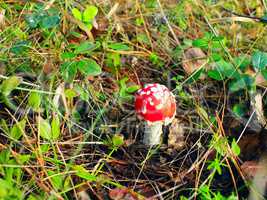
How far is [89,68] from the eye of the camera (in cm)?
207

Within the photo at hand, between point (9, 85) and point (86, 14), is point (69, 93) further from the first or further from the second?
point (86, 14)

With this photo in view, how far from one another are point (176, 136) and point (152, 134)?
0.13 meters

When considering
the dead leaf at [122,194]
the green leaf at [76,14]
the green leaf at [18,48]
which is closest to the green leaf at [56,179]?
the dead leaf at [122,194]

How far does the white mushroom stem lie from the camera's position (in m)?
2.27

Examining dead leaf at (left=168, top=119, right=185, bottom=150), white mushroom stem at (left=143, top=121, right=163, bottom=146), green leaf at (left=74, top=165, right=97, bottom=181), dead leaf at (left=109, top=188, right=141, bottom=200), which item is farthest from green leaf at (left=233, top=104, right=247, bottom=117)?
green leaf at (left=74, top=165, right=97, bottom=181)

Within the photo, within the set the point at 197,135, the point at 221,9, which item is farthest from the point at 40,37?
the point at 221,9

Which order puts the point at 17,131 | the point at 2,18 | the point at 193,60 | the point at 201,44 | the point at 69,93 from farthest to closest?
1. the point at 193,60
2. the point at 2,18
3. the point at 201,44
4. the point at 69,93
5. the point at 17,131

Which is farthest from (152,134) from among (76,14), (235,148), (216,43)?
(76,14)

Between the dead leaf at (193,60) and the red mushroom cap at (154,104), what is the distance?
47 cm

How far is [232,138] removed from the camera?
226 cm

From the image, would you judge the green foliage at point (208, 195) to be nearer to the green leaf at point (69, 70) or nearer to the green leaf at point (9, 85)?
the green leaf at point (69, 70)

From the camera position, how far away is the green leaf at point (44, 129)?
6.68 ft

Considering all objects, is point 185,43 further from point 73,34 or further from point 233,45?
point 73,34

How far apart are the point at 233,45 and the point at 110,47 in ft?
2.97
